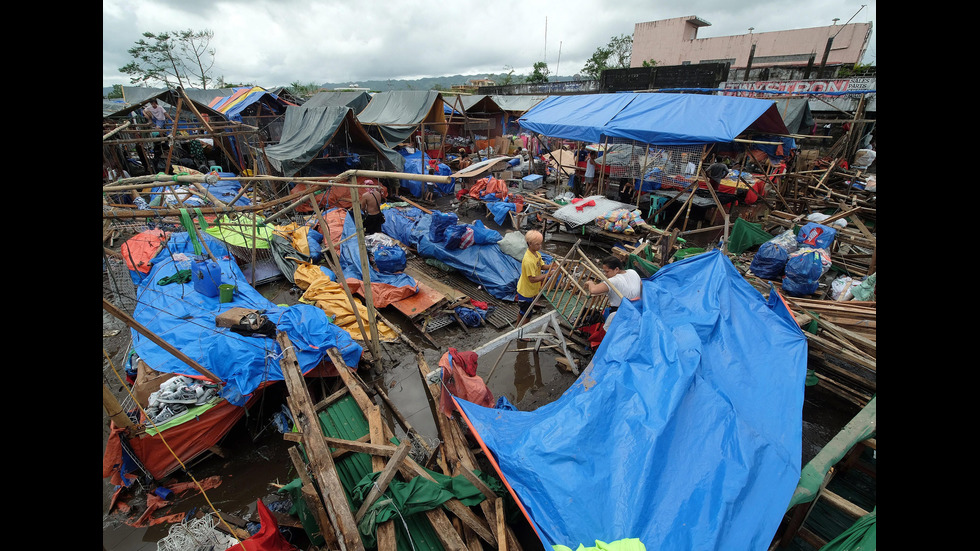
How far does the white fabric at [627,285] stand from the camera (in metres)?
4.68

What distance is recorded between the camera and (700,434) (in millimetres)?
2859

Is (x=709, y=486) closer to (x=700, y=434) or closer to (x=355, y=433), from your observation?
(x=700, y=434)

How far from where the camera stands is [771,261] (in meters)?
7.47

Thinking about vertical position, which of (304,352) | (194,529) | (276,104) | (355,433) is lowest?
(194,529)

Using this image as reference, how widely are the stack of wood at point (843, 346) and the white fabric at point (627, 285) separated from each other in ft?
9.02

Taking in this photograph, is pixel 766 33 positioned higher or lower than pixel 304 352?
higher

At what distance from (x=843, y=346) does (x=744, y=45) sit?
41.9m

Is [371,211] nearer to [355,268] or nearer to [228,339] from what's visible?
[355,268]

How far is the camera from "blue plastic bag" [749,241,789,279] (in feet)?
24.2

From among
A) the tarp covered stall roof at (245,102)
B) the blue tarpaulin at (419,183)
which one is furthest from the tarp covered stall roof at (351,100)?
the blue tarpaulin at (419,183)

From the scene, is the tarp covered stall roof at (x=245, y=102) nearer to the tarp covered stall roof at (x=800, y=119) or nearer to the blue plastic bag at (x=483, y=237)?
the blue plastic bag at (x=483, y=237)
